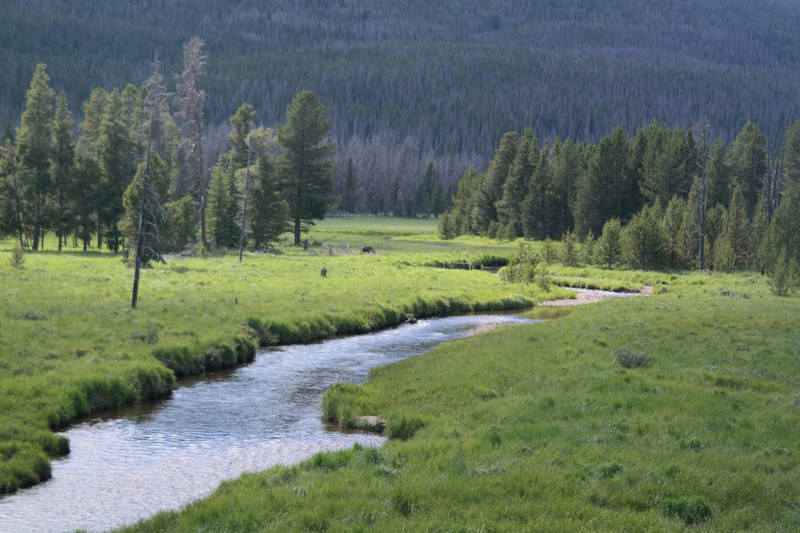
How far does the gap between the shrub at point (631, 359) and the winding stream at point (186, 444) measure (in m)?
8.43

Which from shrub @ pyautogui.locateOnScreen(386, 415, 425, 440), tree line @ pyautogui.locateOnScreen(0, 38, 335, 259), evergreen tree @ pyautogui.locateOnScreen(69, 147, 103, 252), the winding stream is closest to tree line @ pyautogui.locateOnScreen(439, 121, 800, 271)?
tree line @ pyautogui.locateOnScreen(0, 38, 335, 259)

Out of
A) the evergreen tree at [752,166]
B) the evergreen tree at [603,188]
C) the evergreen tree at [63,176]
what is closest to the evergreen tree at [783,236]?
the evergreen tree at [603,188]

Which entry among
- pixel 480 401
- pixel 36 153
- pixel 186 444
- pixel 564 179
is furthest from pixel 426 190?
pixel 186 444

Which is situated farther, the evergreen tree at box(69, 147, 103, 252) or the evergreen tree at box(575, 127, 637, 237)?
the evergreen tree at box(575, 127, 637, 237)

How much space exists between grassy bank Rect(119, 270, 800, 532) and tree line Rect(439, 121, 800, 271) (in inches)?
1637

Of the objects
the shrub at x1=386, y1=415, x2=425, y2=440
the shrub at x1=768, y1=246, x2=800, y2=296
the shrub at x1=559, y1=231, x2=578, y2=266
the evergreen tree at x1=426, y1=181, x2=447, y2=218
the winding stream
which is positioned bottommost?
the winding stream

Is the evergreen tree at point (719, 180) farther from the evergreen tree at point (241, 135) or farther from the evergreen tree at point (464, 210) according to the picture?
the evergreen tree at point (241, 135)

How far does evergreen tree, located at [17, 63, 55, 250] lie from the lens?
5966 centimetres

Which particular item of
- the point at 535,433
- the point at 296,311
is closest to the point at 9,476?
the point at 535,433

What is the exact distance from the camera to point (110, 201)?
62.0m

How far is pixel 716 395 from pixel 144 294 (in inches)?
1096

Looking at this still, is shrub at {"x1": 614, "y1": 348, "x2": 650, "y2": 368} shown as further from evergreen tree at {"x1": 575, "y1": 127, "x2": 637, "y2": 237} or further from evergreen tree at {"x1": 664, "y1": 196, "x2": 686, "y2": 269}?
evergreen tree at {"x1": 575, "y1": 127, "x2": 637, "y2": 237}

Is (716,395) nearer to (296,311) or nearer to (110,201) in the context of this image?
(296,311)

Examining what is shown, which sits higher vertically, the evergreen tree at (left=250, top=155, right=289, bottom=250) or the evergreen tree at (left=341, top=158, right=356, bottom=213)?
the evergreen tree at (left=341, top=158, right=356, bottom=213)
